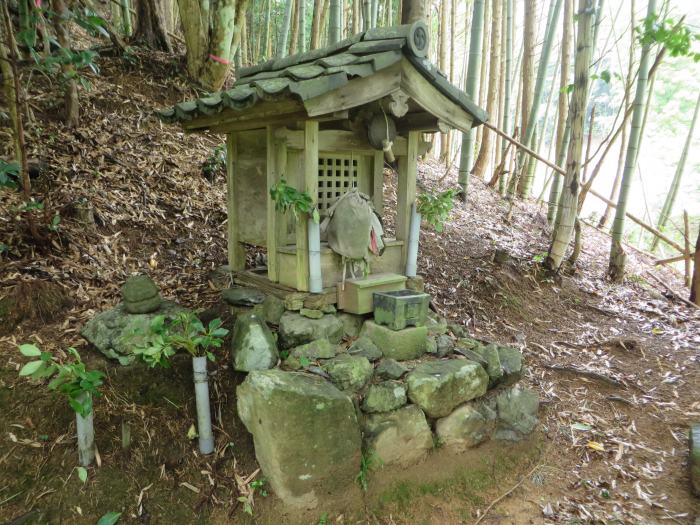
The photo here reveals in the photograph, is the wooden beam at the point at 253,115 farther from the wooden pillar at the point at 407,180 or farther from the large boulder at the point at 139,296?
the large boulder at the point at 139,296

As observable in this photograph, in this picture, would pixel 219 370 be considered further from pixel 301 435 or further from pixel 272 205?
pixel 272 205

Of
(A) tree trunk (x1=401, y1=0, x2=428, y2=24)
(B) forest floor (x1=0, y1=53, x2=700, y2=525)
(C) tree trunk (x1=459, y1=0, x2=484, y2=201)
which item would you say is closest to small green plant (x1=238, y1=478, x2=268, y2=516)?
(B) forest floor (x1=0, y1=53, x2=700, y2=525)

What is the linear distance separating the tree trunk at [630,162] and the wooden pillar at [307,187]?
15.6ft

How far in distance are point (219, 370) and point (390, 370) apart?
1261 mm

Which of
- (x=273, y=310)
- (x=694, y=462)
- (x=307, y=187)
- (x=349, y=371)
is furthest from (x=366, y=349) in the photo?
(x=694, y=462)

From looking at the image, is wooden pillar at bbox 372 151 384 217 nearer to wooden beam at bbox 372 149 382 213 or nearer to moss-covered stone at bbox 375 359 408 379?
wooden beam at bbox 372 149 382 213

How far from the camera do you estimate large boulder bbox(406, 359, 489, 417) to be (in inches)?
120

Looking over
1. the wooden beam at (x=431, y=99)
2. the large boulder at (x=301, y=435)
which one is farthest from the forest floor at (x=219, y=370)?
the wooden beam at (x=431, y=99)

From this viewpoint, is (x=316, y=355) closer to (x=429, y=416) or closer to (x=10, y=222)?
(x=429, y=416)

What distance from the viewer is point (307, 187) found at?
10.5 ft

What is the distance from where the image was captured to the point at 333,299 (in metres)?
3.51

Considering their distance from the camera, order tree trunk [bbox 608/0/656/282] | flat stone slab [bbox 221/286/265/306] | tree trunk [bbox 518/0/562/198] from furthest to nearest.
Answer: tree trunk [bbox 518/0/562/198] < tree trunk [bbox 608/0/656/282] < flat stone slab [bbox 221/286/265/306]

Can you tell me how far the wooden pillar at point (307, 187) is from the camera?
3.17 metres

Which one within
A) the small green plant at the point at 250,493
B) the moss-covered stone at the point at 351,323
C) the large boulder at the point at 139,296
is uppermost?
the large boulder at the point at 139,296
